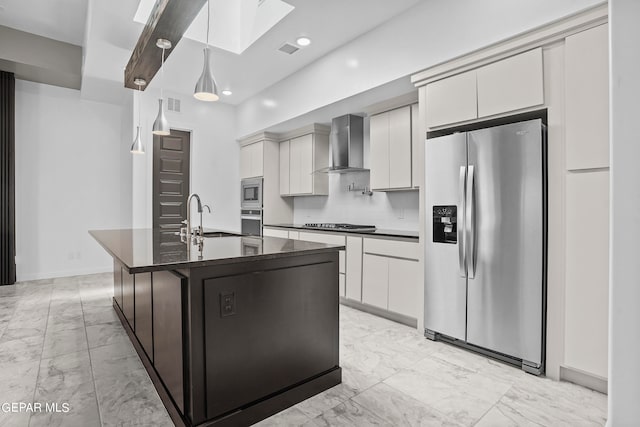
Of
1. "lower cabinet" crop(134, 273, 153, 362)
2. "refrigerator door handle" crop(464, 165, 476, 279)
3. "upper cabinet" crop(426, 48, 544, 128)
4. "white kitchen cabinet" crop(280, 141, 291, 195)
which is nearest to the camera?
"lower cabinet" crop(134, 273, 153, 362)

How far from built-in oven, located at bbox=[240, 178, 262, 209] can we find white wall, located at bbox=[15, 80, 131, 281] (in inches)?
79.5

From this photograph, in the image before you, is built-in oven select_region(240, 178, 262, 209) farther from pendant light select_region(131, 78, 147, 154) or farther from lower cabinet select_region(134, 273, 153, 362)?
lower cabinet select_region(134, 273, 153, 362)

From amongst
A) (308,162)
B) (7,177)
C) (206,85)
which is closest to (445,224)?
(206,85)

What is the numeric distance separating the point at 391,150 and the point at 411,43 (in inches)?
44.5

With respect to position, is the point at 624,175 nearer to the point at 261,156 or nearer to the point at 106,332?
the point at 106,332

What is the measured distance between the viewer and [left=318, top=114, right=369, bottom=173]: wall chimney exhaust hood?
A: 4391 mm

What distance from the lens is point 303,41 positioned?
3.73 m

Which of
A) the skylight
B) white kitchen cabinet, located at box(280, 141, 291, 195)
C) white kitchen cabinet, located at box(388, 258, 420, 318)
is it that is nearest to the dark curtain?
the skylight

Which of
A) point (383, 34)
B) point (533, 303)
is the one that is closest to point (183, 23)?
point (383, 34)

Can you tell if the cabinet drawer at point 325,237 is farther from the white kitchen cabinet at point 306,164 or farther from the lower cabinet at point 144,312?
the lower cabinet at point 144,312

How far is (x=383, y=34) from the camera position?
338 cm

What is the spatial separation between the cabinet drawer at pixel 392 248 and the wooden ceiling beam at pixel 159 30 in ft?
8.77

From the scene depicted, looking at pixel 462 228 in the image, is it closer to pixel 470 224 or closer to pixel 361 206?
pixel 470 224

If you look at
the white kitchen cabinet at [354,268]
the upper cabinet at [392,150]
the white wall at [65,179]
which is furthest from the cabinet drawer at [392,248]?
the white wall at [65,179]
